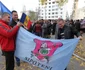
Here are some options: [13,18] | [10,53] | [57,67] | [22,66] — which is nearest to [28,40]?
[10,53]

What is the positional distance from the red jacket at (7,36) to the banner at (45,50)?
1.19 feet

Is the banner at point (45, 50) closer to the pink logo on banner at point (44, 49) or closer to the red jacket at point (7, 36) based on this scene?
the pink logo on banner at point (44, 49)

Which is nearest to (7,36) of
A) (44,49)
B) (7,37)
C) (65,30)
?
(7,37)

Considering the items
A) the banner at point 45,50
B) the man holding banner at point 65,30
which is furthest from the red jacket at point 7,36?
the man holding banner at point 65,30

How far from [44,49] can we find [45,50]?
1.5 inches

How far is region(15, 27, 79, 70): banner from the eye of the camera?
5.23 metres

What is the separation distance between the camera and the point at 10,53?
509cm

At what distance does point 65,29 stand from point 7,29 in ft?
6.08

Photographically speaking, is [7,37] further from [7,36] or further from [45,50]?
[45,50]

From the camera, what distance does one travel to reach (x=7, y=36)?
4820 mm

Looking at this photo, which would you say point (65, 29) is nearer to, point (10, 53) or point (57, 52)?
point (57, 52)

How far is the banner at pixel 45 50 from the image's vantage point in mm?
5230

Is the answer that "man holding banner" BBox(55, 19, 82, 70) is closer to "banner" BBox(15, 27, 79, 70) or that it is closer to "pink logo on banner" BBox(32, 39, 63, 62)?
"banner" BBox(15, 27, 79, 70)

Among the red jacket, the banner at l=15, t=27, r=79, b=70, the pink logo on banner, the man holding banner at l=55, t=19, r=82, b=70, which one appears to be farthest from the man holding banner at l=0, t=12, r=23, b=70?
the man holding banner at l=55, t=19, r=82, b=70
